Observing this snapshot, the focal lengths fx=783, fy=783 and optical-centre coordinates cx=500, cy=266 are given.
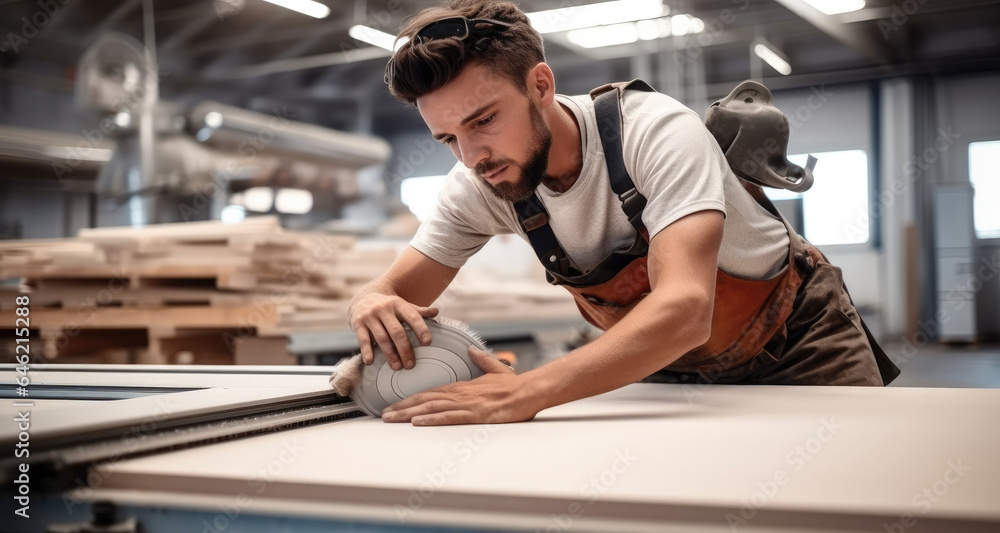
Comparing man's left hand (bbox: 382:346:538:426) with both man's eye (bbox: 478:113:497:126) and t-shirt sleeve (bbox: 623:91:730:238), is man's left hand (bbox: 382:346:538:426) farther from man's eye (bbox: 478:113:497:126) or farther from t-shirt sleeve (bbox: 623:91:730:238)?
man's eye (bbox: 478:113:497:126)

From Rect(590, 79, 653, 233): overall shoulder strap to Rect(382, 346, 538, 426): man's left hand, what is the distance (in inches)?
17.6

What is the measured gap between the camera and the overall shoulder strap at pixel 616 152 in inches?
64.3

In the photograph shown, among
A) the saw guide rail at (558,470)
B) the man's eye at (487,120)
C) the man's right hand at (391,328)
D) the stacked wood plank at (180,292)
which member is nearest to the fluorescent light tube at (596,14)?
the stacked wood plank at (180,292)

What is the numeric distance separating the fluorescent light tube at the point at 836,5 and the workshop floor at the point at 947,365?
151 inches

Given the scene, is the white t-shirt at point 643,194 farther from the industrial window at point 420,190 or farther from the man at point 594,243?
the industrial window at point 420,190

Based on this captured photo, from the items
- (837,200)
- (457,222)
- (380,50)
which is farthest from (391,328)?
(837,200)

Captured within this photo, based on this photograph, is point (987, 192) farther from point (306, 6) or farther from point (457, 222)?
point (457, 222)

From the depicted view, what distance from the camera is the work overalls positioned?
1709 millimetres

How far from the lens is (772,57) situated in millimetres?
10562

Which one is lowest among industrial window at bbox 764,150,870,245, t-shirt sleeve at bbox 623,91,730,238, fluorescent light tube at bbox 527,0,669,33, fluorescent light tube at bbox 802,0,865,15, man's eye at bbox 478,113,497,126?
t-shirt sleeve at bbox 623,91,730,238

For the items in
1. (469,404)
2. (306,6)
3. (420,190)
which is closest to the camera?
(469,404)

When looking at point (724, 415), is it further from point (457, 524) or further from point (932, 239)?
point (932, 239)
